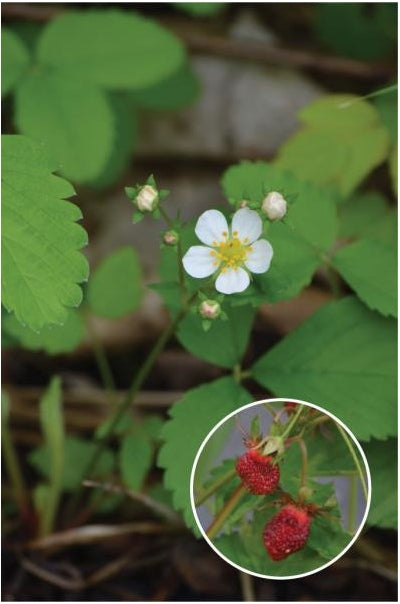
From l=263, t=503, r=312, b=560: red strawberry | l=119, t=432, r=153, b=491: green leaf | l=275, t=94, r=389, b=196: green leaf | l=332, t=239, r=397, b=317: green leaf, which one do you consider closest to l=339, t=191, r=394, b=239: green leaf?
l=275, t=94, r=389, b=196: green leaf

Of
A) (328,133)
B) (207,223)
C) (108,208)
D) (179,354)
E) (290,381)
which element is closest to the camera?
(207,223)


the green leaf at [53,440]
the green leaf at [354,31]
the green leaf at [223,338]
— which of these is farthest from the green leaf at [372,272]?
the green leaf at [354,31]

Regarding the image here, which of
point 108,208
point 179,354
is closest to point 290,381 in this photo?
point 179,354

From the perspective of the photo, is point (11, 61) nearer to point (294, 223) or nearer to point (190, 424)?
point (294, 223)

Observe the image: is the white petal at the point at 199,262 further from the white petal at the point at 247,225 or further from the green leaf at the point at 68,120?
the green leaf at the point at 68,120

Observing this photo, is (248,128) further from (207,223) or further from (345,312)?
(207,223)

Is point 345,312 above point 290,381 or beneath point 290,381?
above

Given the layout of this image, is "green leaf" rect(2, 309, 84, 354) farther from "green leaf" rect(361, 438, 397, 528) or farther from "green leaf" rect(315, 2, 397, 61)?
"green leaf" rect(315, 2, 397, 61)

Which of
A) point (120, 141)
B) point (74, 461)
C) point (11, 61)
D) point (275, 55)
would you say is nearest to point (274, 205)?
point (74, 461)
